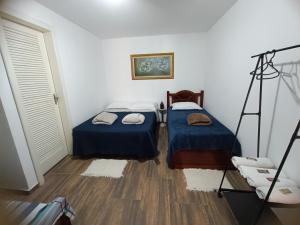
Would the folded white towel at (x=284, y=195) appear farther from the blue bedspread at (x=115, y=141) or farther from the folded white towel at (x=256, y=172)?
the blue bedspread at (x=115, y=141)

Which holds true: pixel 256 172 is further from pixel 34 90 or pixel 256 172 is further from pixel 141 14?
pixel 34 90

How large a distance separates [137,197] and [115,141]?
0.95 m

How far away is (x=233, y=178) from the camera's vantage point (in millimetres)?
1952

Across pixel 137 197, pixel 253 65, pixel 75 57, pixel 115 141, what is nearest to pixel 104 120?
pixel 115 141

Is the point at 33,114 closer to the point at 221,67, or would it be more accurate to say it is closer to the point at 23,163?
the point at 23,163

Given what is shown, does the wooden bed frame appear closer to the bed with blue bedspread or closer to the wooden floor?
the bed with blue bedspread

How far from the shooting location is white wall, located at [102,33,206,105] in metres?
3.57

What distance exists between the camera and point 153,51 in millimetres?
3650

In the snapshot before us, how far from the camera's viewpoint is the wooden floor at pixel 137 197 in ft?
4.75

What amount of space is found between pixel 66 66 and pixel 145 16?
1.57 m

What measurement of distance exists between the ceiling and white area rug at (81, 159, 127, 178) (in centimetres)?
234

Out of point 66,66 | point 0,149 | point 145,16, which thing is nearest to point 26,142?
point 0,149

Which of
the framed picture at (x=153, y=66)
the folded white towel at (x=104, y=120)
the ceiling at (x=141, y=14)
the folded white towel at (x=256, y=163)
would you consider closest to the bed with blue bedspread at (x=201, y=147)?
the folded white towel at (x=256, y=163)

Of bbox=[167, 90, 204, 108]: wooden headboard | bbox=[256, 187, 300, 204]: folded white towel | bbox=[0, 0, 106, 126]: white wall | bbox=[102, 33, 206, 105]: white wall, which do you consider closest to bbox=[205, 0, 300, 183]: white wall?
bbox=[256, 187, 300, 204]: folded white towel
